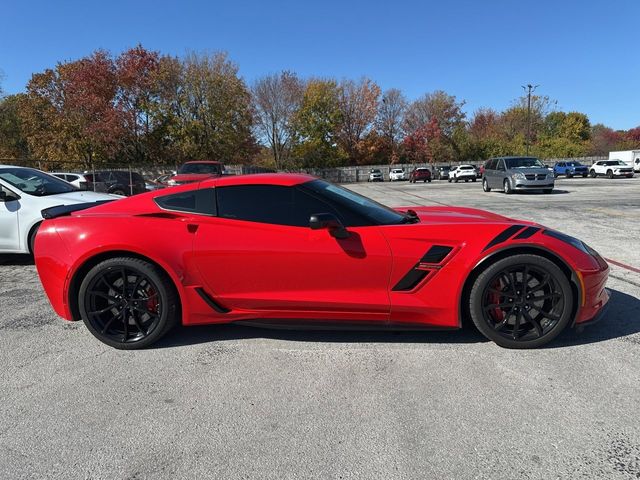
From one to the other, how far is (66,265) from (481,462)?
11.1ft

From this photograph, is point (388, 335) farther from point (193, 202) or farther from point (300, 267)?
point (193, 202)

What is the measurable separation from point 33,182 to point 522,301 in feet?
24.4

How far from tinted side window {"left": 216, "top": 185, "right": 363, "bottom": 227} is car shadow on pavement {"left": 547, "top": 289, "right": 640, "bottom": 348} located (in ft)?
6.41

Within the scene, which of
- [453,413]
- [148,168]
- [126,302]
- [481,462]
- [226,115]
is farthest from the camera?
[226,115]

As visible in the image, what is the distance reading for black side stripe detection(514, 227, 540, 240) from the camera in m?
3.36

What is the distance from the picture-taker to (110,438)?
Answer: 246 centimetres

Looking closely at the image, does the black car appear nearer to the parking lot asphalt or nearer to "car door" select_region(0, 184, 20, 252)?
"car door" select_region(0, 184, 20, 252)

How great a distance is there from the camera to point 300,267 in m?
3.35

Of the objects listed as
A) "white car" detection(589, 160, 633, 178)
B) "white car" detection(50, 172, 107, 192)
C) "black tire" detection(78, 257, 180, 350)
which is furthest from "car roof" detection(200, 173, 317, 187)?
"white car" detection(589, 160, 633, 178)

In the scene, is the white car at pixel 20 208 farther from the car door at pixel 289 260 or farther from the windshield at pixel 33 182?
the car door at pixel 289 260

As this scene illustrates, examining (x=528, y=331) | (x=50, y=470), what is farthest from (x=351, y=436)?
(x=528, y=331)

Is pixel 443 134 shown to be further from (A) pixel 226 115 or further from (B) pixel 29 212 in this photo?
(B) pixel 29 212

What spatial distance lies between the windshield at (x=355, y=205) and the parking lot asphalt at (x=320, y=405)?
101cm

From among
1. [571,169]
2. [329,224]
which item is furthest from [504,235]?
[571,169]
